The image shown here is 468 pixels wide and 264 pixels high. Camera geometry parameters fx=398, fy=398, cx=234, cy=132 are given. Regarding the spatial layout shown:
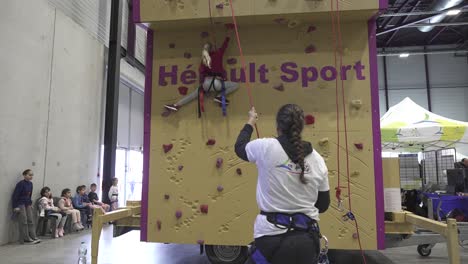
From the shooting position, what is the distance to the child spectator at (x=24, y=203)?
25.9 feet

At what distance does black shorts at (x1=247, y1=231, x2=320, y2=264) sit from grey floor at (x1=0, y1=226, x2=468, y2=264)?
3911 mm

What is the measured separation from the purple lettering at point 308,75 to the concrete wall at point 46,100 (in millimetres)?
6302

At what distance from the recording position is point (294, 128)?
86.0 inches

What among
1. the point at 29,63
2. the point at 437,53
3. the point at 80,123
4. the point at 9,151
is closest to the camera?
the point at 9,151

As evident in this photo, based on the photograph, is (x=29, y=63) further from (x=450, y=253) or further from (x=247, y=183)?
(x=450, y=253)

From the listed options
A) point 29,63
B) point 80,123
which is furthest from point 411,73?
point 29,63

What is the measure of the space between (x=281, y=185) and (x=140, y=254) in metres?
5.04

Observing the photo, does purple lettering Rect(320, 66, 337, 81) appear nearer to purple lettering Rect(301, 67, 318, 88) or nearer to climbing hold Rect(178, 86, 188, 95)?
purple lettering Rect(301, 67, 318, 88)

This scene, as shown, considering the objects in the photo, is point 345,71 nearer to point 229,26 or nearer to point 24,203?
point 229,26

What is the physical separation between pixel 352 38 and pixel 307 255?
282 cm

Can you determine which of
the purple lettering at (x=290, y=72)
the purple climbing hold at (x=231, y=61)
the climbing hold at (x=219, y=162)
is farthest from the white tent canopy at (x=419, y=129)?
the climbing hold at (x=219, y=162)

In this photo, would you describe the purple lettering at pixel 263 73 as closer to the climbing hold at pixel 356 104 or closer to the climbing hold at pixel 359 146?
the climbing hold at pixel 356 104

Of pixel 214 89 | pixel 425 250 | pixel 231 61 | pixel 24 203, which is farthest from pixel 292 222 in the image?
pixel 24 203

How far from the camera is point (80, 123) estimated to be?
1052 cm
